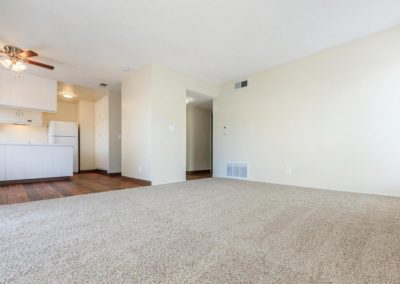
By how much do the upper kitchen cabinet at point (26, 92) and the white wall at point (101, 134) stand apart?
1279 millimetres

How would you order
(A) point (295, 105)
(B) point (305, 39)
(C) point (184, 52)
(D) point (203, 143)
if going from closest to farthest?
Answer: (B) point (305, 39) → (C) point (184, 52) → (A) point (295, 105) → (D) point (203, 143)

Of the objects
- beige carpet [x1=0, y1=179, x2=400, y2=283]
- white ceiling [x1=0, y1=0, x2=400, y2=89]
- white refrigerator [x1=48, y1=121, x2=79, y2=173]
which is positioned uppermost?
white ceiling [x1=0, y1=0, x2=400, y2=89]

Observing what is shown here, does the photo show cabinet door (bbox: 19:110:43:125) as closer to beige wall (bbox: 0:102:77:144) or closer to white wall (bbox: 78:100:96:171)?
beige wall (bbox: 0:102:77:144)

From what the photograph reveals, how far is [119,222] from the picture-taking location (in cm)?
177

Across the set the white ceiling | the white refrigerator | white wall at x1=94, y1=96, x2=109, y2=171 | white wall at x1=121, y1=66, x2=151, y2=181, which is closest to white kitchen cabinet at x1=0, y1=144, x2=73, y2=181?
white wall at x1=94, y1=96, x2=109, y2=171

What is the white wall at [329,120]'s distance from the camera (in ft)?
9.45

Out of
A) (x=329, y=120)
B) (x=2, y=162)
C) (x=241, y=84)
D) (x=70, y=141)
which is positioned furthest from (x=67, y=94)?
(x=329, y=120)

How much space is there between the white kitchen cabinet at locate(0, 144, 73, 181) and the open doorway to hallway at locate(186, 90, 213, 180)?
316 cm

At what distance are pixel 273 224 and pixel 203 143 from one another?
4905mm

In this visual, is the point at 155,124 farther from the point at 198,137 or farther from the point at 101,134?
the point at 101,134

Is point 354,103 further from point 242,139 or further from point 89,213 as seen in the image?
point 89,213

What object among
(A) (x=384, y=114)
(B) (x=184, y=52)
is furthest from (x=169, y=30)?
(A) (x=384, y=114)

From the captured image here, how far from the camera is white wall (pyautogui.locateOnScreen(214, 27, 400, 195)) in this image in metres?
2.88

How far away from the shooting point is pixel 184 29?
2785 millimetres
